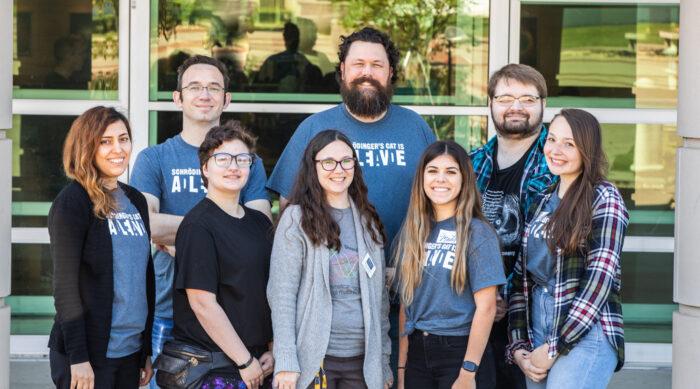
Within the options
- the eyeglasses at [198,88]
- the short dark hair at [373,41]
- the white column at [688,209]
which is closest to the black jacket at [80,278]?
the eyeglasses at [198,88]

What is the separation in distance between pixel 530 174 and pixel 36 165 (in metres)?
4.04

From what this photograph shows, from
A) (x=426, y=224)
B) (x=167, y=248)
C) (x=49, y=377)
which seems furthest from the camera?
(x=49, y=377)

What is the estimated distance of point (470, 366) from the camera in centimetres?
371

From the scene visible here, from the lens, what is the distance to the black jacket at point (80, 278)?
3504mm

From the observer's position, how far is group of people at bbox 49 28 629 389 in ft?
11.8

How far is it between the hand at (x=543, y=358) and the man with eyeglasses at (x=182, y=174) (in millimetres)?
1466

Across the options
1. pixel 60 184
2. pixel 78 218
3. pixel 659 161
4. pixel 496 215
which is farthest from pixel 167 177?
pixel 659 161

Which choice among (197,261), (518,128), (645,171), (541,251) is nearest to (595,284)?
(541,251)

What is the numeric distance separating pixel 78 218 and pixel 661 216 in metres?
4.81

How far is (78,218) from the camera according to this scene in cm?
355

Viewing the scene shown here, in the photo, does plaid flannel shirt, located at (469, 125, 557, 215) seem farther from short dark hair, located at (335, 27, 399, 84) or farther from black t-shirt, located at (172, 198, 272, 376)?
black t-shirt, located at (172, 198, 272, 376)

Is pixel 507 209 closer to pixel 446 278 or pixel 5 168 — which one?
pixel 446 278

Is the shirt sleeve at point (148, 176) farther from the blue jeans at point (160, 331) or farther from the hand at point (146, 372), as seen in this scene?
the hand at point (146, 372)

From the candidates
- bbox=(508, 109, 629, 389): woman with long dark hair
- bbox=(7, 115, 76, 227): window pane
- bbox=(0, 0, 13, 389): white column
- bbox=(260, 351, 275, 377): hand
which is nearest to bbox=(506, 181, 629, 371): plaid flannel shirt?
bbox=(508, 109, 629, 389): woman with long dark hair
